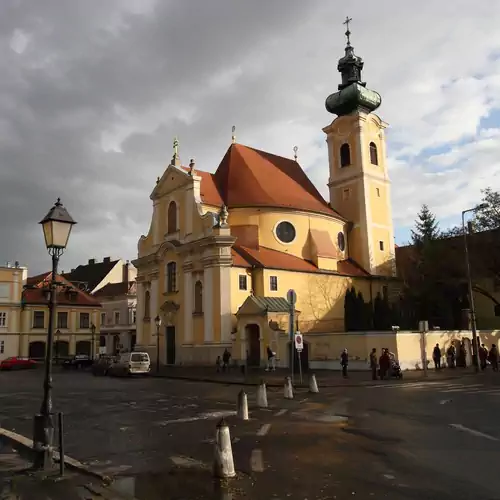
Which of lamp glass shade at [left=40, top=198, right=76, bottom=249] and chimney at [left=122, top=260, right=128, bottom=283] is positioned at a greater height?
chimney at [left=122, top=260, right=128, bottom=283]

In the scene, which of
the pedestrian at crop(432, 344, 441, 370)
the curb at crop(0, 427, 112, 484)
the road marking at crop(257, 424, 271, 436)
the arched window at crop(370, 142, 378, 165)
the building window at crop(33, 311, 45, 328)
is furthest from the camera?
the building window at crop(33, 311, 45, 328)

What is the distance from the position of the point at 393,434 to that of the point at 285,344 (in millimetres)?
23885

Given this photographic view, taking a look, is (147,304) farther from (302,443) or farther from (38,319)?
(302,443)

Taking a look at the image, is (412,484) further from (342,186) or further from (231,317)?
(342,186)

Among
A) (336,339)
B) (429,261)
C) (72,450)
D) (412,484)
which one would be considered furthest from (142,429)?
(429,261)

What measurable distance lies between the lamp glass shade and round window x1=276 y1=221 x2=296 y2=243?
33.7 metres

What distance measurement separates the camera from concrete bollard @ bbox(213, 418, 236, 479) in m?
7.23

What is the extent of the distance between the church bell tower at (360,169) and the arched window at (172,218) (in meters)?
16.2

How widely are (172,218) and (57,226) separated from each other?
35736 millimetres

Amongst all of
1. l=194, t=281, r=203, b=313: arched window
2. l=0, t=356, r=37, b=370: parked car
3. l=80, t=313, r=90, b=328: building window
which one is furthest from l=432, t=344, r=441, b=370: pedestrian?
l=80, t=313, r=90, b=328: building window

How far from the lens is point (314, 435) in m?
10.5

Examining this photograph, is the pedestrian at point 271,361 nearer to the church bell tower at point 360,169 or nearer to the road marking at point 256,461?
the church bell tower at point 360,169

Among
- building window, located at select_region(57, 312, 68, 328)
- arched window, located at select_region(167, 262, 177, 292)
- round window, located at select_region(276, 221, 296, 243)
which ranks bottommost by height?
building window, located at select_region(57, 312, 68, 328)

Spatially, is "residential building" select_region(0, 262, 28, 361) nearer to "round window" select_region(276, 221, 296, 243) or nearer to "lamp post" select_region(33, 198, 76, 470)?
"round window" select_region(276, 221, 296, 243)
